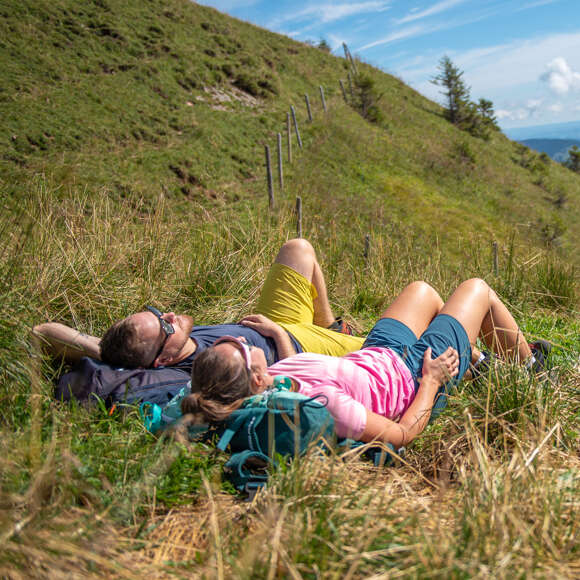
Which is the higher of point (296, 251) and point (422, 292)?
point (296, 251)

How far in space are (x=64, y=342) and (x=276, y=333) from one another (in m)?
1.11

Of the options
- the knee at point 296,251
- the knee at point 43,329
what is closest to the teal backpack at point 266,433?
the knee at point 43,329

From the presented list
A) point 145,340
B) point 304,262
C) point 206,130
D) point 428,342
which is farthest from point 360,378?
point 206,130

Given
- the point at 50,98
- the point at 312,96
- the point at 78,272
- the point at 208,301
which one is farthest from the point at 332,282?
the point at 312,96

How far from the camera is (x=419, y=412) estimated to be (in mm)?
1914

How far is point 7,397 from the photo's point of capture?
175 cm

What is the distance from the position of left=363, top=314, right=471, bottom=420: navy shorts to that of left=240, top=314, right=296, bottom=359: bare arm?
0.46 meters

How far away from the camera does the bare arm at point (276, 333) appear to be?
8.36 ft

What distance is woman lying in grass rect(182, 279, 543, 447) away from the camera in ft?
5.83

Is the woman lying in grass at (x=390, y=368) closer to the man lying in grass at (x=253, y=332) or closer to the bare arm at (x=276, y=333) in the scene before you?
the bare arm at (x=276, y=333)

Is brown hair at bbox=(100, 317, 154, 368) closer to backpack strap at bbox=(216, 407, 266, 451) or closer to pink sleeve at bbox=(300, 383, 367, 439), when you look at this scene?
backpack strap at bbox=(216, 407, 266, 451)

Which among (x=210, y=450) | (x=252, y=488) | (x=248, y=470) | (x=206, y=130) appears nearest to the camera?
(x=252, y=488)

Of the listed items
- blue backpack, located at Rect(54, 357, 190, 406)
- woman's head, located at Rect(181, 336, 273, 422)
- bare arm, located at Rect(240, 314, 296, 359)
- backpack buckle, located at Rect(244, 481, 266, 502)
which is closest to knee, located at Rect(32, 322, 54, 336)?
blue backpack, located at Rect(54, 357, 190, 406)

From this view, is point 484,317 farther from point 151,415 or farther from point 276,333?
point 151,415
